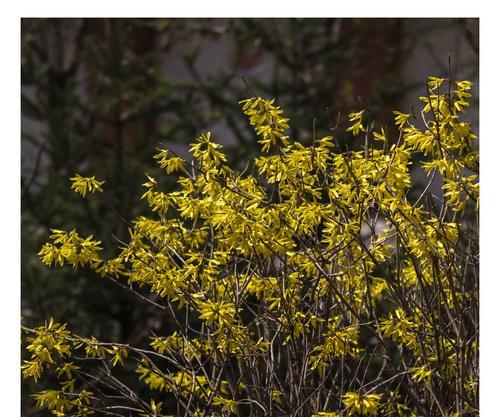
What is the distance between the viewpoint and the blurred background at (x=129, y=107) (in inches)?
248

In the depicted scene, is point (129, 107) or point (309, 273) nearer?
point (309, 273)

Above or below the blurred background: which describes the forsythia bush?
above

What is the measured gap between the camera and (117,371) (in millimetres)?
5922

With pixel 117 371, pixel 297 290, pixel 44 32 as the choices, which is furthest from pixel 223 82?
pixel 297 290

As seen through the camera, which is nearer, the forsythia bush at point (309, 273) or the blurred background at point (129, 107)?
the forsythia bush at point (309, 273)

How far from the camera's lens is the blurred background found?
631 centimetres

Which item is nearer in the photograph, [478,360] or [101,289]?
[478,360]

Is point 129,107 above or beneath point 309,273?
beneath

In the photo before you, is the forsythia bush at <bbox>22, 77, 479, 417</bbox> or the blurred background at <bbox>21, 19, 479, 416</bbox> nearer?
the forsythia bush at <bbox>22, 77, 479, 417</bbox>

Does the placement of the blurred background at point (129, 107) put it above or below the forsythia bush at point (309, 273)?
below

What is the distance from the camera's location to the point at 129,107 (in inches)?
310
